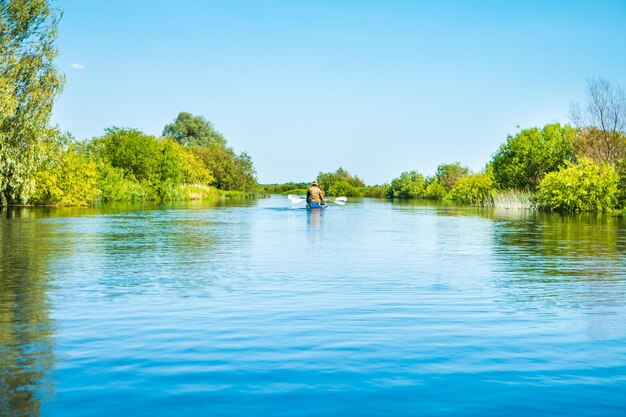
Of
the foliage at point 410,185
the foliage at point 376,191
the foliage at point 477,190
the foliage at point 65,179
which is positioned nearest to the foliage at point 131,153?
the foliage at point 65,179

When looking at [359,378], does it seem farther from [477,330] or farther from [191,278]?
[191,278]

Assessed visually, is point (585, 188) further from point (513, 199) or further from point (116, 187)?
point (116, 187)

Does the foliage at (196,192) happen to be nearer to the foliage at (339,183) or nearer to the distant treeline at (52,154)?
the distant treeline at (52,154)

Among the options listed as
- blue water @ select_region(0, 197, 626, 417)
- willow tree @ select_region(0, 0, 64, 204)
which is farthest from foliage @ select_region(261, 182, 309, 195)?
blue water @ select_region(0, 197, 626, 417)

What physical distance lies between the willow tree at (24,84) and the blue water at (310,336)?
946 inches


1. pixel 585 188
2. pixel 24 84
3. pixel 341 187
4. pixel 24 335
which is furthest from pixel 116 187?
pixel 341 187

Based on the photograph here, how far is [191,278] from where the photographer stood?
1451 cm

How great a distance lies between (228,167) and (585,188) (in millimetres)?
82191

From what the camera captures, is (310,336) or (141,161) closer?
(310,336)

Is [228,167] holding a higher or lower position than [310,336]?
higher

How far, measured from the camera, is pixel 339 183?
160 metres

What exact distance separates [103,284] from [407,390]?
8.66 metres

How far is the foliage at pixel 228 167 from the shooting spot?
126 meters

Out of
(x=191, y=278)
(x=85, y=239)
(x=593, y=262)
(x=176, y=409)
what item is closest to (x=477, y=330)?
(x=176, y=409)
